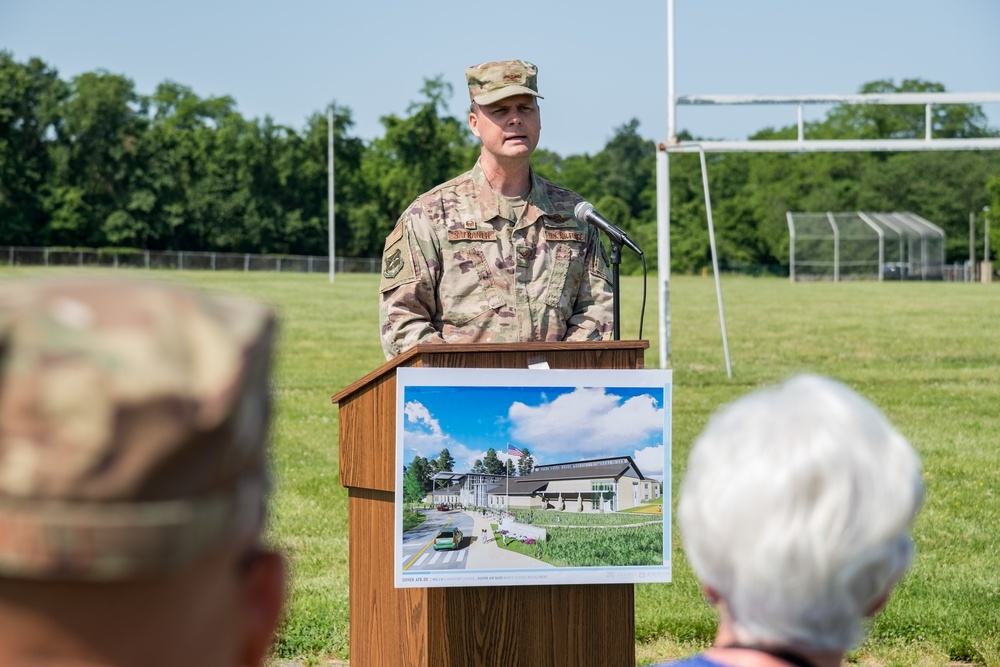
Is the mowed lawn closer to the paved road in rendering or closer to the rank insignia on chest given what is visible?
Answer: the rank insignia on chest

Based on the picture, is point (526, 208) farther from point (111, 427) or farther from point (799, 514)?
point (111, 427)

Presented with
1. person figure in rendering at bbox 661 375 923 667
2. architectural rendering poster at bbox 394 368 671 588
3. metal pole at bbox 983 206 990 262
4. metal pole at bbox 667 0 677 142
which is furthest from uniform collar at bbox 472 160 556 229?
metal pole at bbox 983 206 990 262

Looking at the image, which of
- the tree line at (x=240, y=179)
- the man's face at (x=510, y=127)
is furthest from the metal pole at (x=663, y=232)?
the tree line at (x=240, y=179)

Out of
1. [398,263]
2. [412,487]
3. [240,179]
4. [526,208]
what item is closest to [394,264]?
[398,263]

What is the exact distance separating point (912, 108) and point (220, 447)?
111519 mm

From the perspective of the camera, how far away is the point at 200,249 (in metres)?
78.6

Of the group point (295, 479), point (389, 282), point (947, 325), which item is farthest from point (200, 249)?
point (389, 282)

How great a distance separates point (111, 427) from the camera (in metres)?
0.85

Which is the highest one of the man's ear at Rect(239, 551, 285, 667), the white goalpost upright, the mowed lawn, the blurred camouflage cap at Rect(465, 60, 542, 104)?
the white goalpost upright

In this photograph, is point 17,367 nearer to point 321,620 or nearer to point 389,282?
point 389,282

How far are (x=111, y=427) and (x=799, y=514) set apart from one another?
31.2 inches

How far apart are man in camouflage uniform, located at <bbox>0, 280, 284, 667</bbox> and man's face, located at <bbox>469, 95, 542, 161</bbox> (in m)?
3.47

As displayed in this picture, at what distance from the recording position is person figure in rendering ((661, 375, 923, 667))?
135 cm

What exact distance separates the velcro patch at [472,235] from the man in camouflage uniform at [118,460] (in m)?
3.32
